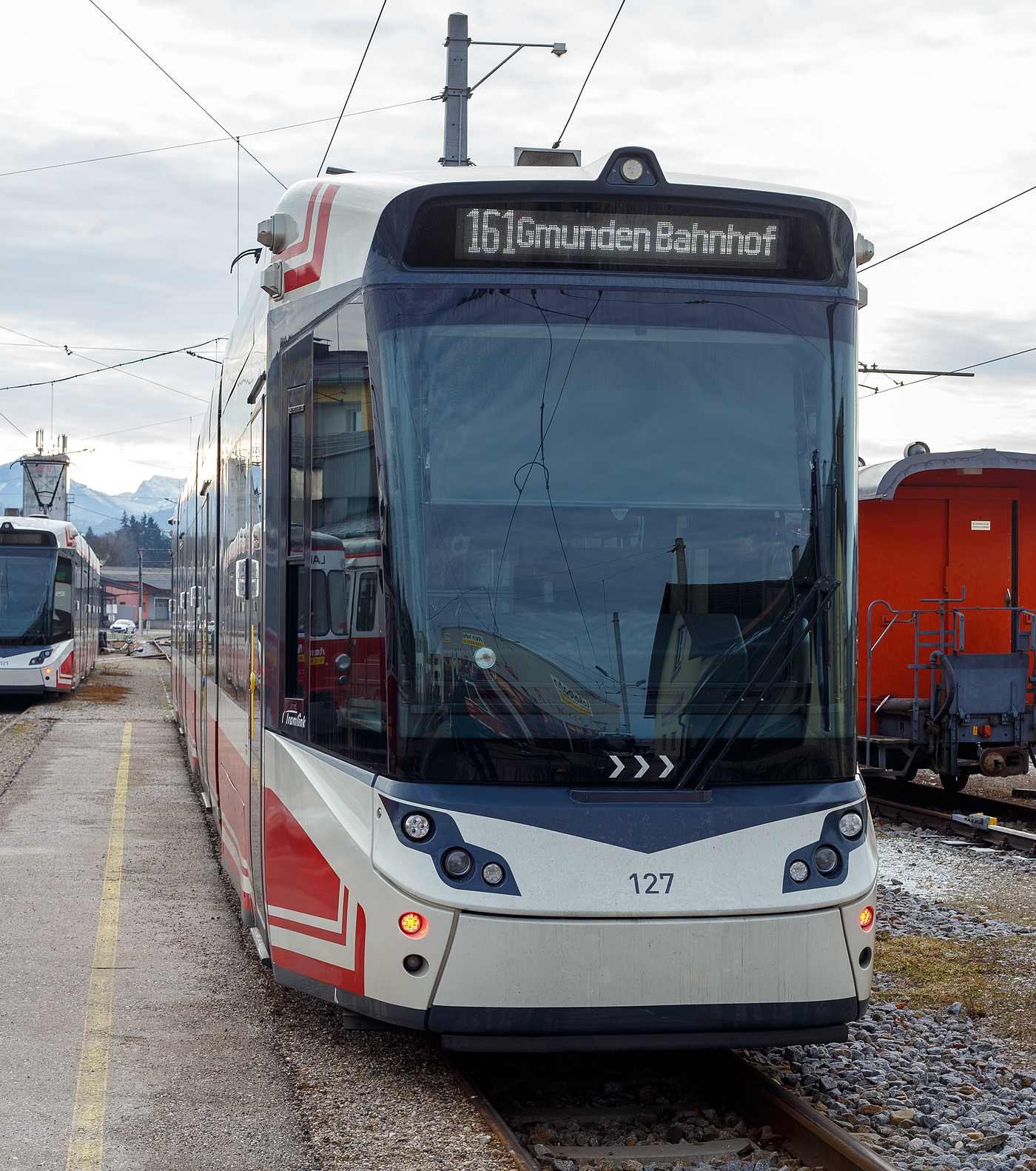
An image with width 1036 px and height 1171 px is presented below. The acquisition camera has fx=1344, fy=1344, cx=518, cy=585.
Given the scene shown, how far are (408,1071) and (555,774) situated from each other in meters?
1.52

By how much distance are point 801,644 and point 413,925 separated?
169cm

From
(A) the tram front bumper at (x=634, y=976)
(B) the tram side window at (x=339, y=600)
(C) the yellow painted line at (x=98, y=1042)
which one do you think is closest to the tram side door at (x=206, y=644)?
(C) the yellow painted line at (x=98, y=1042)

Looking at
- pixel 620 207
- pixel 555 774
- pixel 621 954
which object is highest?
pixel 620 207

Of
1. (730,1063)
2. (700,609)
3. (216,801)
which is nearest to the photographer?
(700,609)

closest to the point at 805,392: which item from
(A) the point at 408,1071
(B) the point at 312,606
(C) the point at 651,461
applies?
(C) the point at 651,461

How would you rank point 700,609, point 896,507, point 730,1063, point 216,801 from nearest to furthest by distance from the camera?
1. point 700,609
2. point 730,1063
3. point 216,801
4. point 896,507

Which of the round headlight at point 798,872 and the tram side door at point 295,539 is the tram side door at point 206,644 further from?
the round headlight at point 798,872

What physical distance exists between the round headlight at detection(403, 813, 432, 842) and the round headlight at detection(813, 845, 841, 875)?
53.8 inches

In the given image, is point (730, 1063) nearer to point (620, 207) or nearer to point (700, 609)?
point (700, 609)

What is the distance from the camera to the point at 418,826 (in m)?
4.57

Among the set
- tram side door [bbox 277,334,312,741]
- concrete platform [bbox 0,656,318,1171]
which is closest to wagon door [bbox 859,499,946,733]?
concrete platform [bbox 0,656,318,1171]

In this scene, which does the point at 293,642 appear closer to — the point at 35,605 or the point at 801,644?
the point at 801,644

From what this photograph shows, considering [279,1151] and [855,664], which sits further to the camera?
[855,664]

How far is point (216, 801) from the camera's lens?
9.46 meters
